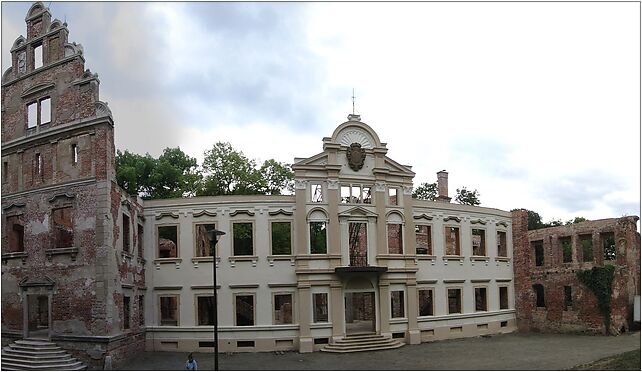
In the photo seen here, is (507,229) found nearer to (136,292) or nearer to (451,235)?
(451,235)

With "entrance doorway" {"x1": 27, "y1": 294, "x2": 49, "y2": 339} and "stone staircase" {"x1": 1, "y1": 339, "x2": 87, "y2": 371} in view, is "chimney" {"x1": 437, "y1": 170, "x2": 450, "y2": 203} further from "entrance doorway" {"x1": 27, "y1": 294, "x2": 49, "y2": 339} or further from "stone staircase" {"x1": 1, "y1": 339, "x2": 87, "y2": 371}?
"stone staircase" {"x1": 1, "y1": 339, "x2": 87, "y2": 371}

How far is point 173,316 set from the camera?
1366 inches

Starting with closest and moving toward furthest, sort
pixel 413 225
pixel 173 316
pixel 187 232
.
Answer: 1. pixel 187 232
2. pixel 413 225
3. pixel 173 316

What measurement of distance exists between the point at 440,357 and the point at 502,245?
1242cm

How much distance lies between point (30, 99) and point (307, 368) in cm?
1658

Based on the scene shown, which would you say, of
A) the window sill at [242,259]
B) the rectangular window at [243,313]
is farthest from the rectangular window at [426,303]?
the window sill at [242,259]

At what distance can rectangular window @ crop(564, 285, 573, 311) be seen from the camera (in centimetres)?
3525

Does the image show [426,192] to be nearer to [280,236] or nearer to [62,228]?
[280,236]

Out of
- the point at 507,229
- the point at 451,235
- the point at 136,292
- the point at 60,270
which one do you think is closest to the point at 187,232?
the point at 136,292

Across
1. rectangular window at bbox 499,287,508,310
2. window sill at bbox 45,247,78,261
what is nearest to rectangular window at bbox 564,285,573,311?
rectangular window at bbox 499,287,508,310

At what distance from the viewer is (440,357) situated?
2747 cm

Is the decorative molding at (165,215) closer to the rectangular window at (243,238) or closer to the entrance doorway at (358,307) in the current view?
the rectangular window at (243,238)

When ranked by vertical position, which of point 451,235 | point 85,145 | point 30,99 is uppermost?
point 30,99

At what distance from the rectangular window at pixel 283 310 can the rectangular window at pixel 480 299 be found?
10861 mm
